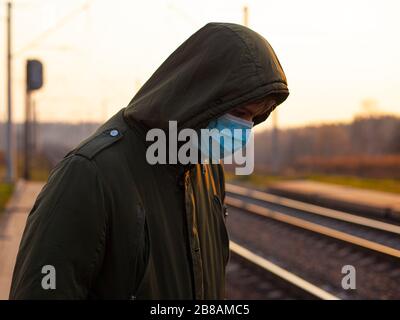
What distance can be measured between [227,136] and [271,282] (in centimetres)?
564

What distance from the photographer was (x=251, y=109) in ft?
6.61

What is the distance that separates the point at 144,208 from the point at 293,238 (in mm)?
9209

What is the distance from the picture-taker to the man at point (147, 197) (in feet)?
5.30

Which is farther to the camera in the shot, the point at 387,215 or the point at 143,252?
the point at 387,215

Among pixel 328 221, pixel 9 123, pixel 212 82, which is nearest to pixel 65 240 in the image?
pixel 212 82

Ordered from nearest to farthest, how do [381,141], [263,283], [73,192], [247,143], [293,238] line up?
1. [73,192]
2. [247,143]
3. [263,283]
4. [293,238]
5. [381,141]

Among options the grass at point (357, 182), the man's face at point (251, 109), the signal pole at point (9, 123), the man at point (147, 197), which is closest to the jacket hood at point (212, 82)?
the man at point (147, 197)

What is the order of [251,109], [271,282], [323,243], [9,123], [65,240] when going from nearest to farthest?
[65,240] → [251,109] → [271,282] → [323,243] → [9,123]

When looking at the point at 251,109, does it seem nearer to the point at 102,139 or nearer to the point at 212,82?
the point at 212,82

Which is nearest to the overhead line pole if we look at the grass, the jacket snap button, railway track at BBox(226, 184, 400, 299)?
the grass

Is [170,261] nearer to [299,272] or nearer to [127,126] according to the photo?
[127,126]

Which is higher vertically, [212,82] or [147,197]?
[212,82]
